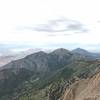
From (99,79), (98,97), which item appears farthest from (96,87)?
(98,97)

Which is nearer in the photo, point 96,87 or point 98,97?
point 98,97

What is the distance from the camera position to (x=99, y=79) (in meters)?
91.6

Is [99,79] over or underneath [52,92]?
over

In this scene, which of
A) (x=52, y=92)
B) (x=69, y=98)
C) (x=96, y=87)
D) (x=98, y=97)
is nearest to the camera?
(x=98, y=97)

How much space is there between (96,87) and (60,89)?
2550 inches

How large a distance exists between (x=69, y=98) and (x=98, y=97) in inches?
890

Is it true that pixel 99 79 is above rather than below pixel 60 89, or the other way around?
above

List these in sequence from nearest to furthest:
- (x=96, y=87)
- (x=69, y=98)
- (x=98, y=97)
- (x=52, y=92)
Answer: (x=98, y=97) < (x=96, y=87) < (x=69, y=98) < (x=52, y=92)

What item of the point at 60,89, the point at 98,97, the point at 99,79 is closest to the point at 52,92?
the point at 60,89

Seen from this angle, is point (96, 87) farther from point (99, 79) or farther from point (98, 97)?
point (98, 97)

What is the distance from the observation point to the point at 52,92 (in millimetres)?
148750

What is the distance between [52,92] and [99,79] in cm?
6004

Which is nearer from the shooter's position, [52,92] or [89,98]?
[89,98]

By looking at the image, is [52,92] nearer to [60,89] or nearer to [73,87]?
[60,89]
